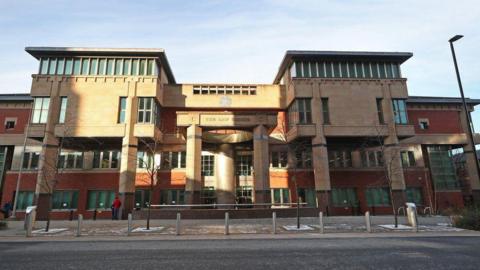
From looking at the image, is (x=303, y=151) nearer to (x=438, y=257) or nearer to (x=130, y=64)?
(x=130, y=64)

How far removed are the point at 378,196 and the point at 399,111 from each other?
1048 centimetres

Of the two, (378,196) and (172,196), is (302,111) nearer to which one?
(378,196)

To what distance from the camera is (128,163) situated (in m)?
27.6

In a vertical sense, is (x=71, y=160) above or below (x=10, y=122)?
below

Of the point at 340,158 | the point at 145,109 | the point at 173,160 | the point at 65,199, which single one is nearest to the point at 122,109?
the point at 145,109

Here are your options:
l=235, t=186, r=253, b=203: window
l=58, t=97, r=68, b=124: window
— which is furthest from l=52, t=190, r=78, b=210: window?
l=235, t=186, r=253, b=203: window

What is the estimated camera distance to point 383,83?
31672 mm

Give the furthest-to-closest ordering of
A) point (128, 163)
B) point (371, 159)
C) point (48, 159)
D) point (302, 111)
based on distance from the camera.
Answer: point (371, 159) < point (302, 111) < point (48, 159) < point (128, 163)

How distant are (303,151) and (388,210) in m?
12.3

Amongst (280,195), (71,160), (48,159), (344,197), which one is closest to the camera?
(48,159)

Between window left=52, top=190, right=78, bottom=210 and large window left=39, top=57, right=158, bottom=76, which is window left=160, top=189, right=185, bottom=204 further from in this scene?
large window left=39, top=57, right=158, bottom=76

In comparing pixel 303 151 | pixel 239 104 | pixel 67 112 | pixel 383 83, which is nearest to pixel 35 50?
pixel 67 112

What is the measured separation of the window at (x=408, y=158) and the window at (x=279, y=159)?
14952 millimetres

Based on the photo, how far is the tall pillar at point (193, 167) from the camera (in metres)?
25.6
